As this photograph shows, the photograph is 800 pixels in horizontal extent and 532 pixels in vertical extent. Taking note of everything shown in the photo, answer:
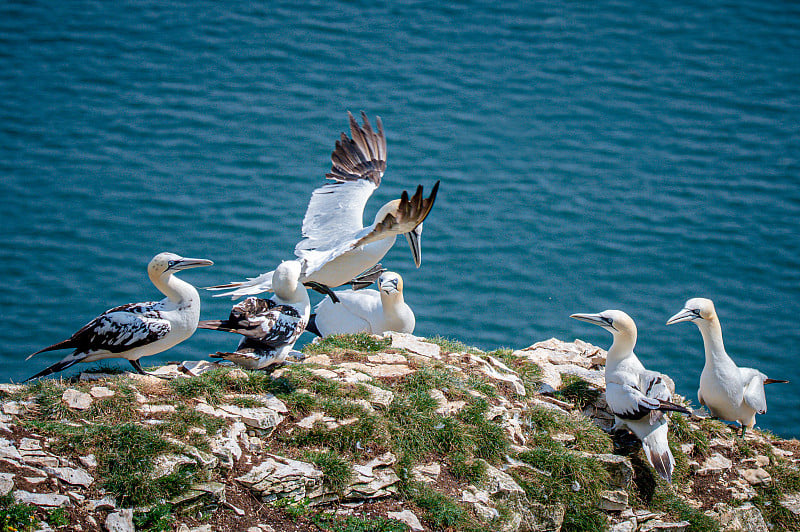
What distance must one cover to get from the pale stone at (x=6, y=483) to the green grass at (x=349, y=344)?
349cm

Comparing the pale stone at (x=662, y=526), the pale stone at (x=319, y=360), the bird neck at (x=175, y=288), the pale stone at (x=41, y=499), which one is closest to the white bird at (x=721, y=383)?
the pale stone at (x=662, y=526)

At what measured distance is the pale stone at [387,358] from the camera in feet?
28.0

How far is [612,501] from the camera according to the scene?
7.54 metres

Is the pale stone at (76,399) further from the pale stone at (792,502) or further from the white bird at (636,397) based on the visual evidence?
the pale stone at (792,502)

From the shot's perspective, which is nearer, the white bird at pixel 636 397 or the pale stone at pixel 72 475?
the pale stone at pixel 72 475

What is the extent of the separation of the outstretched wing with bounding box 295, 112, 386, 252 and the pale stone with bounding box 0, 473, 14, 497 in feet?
15.6

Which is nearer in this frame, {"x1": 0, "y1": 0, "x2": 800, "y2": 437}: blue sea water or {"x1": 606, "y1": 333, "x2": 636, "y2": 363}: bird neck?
{"x1": 606, "y1": 333, "x2": 636, "y2": 363}: bird neck

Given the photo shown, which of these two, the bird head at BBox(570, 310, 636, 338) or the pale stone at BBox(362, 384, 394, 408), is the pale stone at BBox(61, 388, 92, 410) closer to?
the pale stone at BBox(362, 384, 394, 408)

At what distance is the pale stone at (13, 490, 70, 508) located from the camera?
5.74 metres

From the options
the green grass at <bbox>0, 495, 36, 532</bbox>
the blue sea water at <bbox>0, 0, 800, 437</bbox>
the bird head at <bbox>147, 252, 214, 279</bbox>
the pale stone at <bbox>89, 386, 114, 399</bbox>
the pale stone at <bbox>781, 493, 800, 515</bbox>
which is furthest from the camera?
the blue sea water at <bbox>0, 0, 800, 437</bbox>

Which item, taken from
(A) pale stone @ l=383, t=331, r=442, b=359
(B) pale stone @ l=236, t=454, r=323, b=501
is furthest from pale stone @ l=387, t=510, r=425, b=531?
(A) pale stone @ l=383, t=331, r=442, b=359

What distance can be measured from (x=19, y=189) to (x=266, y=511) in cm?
1202

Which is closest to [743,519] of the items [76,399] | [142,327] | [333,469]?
[333,469]

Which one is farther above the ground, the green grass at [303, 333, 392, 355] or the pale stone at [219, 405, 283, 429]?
the pale stone at [219, 405, 283, 429]
